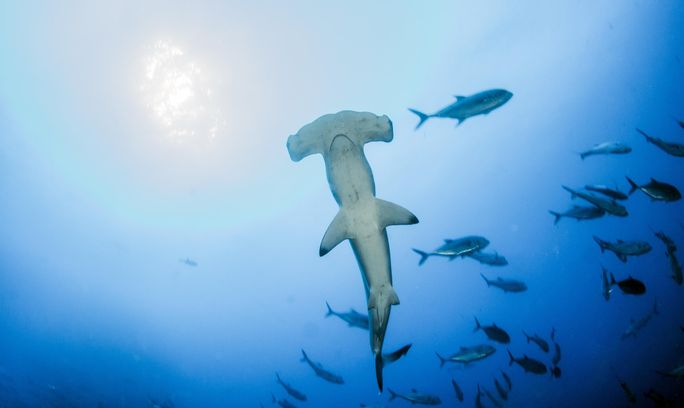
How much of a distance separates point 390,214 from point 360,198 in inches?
19.6

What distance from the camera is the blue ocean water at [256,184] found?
12.8 metres

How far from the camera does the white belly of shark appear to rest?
A: 12.9 feet

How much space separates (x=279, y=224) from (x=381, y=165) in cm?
929

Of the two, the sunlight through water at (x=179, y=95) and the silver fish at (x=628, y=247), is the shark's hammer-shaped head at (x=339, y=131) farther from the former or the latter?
the sunlight through water at (x=179, y=95)

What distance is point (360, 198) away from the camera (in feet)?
13.3

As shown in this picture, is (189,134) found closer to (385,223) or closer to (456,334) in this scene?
(385,223)

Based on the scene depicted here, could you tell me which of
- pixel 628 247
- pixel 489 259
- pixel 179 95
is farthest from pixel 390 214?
pixel 179 95

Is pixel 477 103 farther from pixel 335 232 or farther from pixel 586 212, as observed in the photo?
pixel 586 212

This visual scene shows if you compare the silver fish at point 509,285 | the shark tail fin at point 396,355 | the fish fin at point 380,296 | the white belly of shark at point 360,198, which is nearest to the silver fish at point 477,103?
the white belly of shark at point 360,198

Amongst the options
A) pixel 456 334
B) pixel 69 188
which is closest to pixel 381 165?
pixel 69 188

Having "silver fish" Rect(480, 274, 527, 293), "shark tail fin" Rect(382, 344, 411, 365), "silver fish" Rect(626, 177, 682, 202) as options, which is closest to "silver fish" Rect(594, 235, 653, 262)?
"silver fish" Rect(626, 177, 682, 202)

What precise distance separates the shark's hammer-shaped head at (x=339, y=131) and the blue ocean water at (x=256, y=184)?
985cm

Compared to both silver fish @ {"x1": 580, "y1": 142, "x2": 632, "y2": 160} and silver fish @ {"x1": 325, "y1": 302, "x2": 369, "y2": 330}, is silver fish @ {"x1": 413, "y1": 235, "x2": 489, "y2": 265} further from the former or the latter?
silver fish @ {"x1": 580, "y1": 142, "x2": 632, "y2": 160}

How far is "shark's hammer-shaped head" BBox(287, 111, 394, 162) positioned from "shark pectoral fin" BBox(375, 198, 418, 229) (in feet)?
2.77
